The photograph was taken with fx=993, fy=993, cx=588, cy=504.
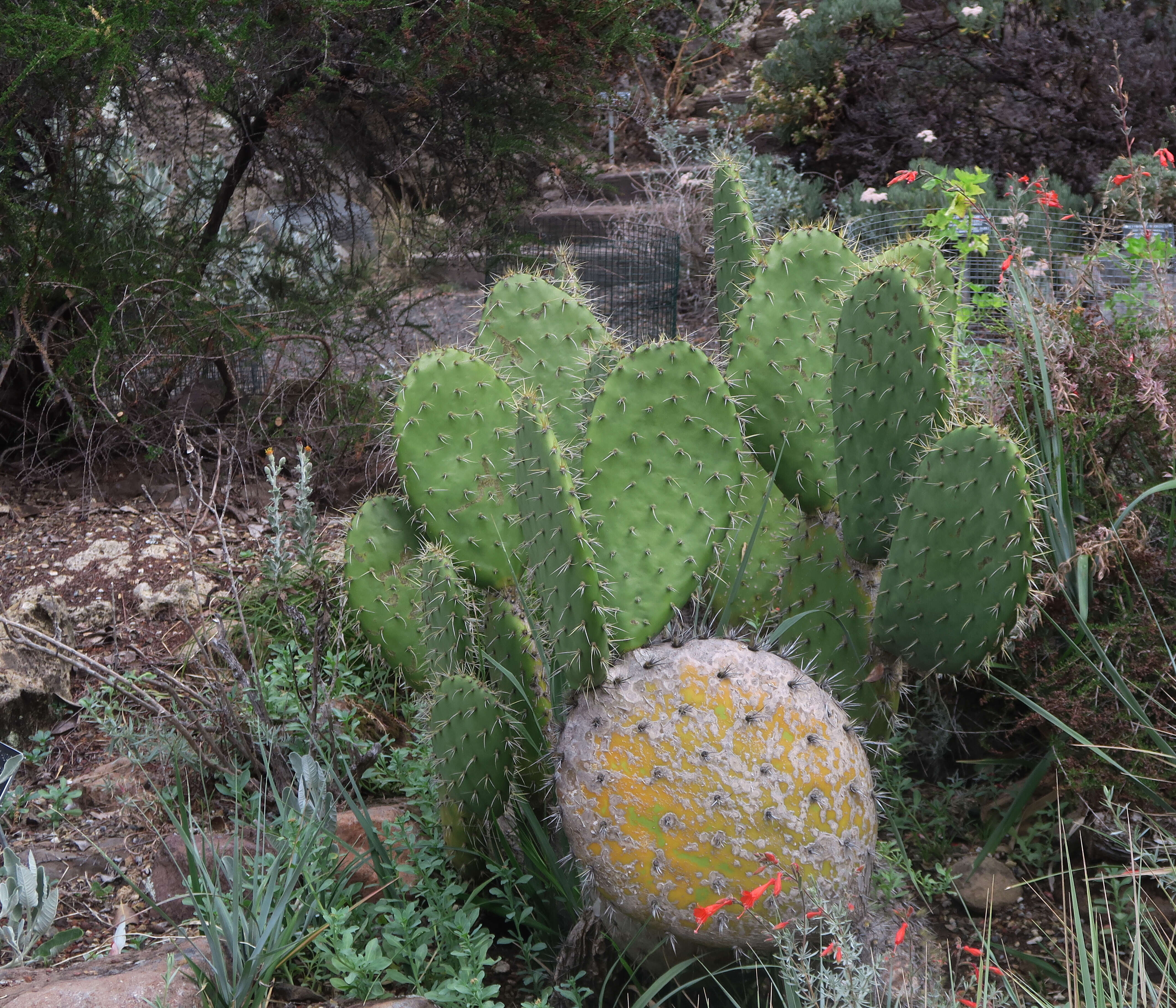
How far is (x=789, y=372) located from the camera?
220 cm

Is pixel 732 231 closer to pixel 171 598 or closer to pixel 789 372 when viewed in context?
pixel 789 372

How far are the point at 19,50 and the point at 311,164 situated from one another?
1740 millimetres

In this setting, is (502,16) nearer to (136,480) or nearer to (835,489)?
(136,480)

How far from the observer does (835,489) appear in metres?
2.18

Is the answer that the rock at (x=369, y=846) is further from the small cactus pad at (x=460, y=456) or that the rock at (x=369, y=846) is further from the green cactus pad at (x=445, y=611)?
the small cactus pad at (x=460, y=456)

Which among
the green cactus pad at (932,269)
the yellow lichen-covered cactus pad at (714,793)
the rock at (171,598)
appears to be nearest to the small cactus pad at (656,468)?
the yellow lichen-covered cactus pad at (714,793)

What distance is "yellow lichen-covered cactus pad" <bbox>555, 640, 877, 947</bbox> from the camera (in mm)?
1485

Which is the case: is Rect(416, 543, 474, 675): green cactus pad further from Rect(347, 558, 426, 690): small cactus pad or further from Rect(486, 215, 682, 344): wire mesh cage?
Rect(486, 215, 682, 344): wire mesh cage

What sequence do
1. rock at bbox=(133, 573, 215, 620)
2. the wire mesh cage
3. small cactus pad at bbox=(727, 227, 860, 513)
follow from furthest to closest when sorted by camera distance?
1. the wire mesh cage
2. rock at bbox=(133, 573, 215, 620)
3. small cactus pad at bbox=(727, 227, 860, 513)

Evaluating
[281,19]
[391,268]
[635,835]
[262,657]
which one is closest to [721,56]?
[391,268]

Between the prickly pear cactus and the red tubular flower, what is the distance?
1.02 m

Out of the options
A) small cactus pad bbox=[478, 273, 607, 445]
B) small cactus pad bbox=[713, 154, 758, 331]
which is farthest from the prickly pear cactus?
small cactus pad bbox=[713, 154, 758, 331]

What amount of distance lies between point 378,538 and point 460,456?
1.16 feet

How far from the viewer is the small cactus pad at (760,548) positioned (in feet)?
7.00
